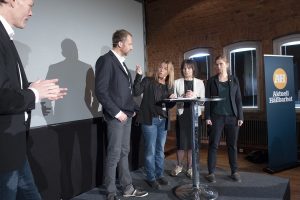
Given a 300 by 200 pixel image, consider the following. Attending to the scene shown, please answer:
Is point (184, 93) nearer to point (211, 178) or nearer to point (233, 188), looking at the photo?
point (211, 178)

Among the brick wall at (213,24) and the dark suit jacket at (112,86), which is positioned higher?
the brick wall at (213,24)

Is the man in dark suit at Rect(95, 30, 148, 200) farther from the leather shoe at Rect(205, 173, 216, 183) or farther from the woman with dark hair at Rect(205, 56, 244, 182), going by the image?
the leather shoe at Rect(205, 173, 216, 183)

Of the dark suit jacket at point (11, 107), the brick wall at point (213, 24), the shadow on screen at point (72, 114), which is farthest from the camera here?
the brick wall at point (213, 24)

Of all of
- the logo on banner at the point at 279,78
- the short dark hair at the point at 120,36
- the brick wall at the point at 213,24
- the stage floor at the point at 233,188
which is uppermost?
the brick wall at the point at 213,24

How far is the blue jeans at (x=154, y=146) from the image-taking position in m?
2.97

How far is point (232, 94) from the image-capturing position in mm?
3053

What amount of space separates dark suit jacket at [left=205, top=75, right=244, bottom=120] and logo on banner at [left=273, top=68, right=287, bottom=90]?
1240 mm

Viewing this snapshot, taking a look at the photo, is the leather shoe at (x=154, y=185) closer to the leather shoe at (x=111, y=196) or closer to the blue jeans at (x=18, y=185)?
the leather shoe at (x=111, y=196)

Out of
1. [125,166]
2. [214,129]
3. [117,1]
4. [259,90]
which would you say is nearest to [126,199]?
[125,166]

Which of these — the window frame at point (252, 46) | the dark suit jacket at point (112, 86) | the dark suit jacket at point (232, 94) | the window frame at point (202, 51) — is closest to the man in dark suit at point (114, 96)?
the dark suit jacket at point (112, 86)

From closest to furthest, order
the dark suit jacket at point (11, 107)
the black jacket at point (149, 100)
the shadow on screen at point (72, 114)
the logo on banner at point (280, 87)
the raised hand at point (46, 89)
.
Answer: the dark suit jacket at point (11, 107), the raised hand at point (46, 89), the shadow on screen at point (72, 114), the black jacket at point (149, 100), the logo on banner at point (280, 87)

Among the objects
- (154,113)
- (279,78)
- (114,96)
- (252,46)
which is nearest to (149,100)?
(154,113)

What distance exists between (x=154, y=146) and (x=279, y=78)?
226 centimetres

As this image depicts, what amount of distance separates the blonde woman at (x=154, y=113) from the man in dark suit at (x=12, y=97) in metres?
1.56
